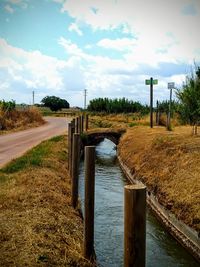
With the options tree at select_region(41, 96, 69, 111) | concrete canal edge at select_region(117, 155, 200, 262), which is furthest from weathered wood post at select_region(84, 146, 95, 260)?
tree at select_region(41, 96, 69, 111)

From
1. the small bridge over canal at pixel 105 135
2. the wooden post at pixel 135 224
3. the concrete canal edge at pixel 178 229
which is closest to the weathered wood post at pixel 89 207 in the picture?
the wooden post at pixel 135 224

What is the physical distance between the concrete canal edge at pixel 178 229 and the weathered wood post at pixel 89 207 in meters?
2.88

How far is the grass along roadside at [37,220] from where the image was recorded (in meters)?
6.54

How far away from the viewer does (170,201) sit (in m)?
11.4

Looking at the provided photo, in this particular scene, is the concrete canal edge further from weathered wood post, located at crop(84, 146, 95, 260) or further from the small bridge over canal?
the small bridge over canal

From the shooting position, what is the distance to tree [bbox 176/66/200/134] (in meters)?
20.5

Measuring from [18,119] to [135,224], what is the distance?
119 feet

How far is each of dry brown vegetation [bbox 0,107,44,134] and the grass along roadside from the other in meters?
19.0

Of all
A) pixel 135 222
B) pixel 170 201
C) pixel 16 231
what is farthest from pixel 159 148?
pixel 135 222

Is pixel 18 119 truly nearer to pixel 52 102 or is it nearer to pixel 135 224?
pixel 135 224

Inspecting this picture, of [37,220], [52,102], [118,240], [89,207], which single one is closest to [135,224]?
[89,207]

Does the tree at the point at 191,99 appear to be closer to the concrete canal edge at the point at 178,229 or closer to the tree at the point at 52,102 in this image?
the concrete canal edge at the point at 178,229

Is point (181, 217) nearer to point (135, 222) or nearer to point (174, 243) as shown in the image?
point (174, 243)

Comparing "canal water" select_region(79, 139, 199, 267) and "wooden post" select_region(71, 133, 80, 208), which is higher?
"wooden post" select_region(71, 133, 80, 208)
